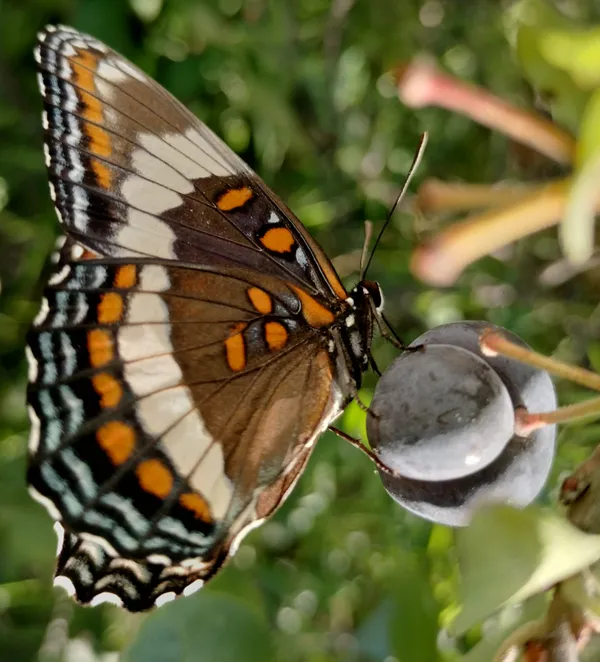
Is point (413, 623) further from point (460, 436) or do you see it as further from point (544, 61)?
point (544, 61)

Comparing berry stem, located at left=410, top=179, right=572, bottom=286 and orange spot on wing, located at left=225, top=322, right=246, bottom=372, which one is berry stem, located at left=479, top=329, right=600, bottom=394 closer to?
berry stem, located at left=410, top=179, right=572, bottom=286

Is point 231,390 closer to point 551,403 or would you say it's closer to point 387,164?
point 551,403

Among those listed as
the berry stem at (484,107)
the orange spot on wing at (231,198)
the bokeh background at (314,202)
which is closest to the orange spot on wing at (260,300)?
the orange spot on wing at (231,198)

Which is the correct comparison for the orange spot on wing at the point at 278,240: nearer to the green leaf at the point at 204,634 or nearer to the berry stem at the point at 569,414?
the green leaf at the point at 204,634

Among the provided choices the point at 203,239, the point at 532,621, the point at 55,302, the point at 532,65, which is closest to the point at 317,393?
the point at 203,239

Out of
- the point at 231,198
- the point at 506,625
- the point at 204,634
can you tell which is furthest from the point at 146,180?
the point at 506,625

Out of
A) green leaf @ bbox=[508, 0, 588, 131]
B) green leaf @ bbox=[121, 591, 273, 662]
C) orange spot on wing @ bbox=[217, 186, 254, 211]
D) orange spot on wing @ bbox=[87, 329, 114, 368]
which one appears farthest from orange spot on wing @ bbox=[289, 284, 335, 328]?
green leaf @ bbox=[508, 0, 588, 131]
